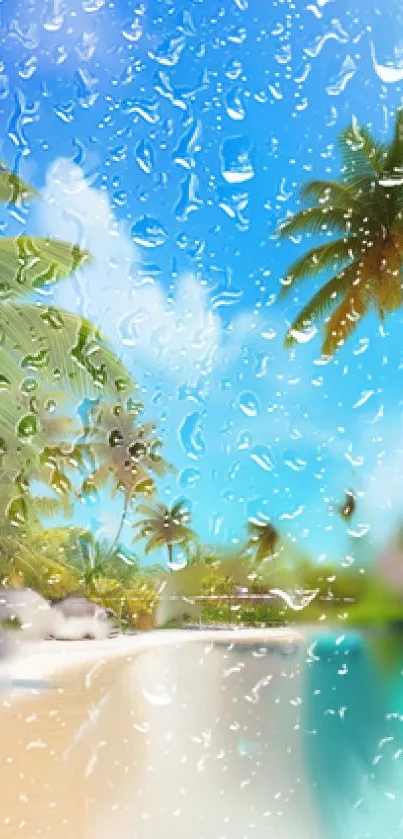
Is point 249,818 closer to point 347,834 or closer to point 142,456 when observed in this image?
point 347,834

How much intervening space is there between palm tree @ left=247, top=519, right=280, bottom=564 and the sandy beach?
4.8 inches

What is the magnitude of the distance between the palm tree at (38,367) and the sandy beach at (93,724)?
311mm

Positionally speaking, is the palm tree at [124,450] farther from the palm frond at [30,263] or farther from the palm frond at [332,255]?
the palm frond at [332,255]

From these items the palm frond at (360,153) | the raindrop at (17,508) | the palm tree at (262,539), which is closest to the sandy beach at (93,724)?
the palm tree at (262,539)

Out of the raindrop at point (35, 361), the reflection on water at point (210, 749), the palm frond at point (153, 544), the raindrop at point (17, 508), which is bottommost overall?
the reflection on water at point (210, 749)

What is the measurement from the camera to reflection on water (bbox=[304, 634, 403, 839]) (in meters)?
1.19

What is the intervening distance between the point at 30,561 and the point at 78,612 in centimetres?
28

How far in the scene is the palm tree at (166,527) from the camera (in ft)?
4.03

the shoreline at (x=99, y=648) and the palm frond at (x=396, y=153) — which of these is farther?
the palm frond at (x=396, y=153)

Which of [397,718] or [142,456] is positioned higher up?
[142,456]

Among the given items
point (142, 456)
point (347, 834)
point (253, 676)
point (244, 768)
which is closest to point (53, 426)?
point (142, 456)

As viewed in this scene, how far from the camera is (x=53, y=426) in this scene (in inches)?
59.8

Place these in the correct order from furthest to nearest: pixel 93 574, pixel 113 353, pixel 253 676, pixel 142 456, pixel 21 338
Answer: pixel 113 353 → pixel 21 338 → pixel 142 456 → pixel 93 574 → pixel 253 676

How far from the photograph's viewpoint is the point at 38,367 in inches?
62.7
